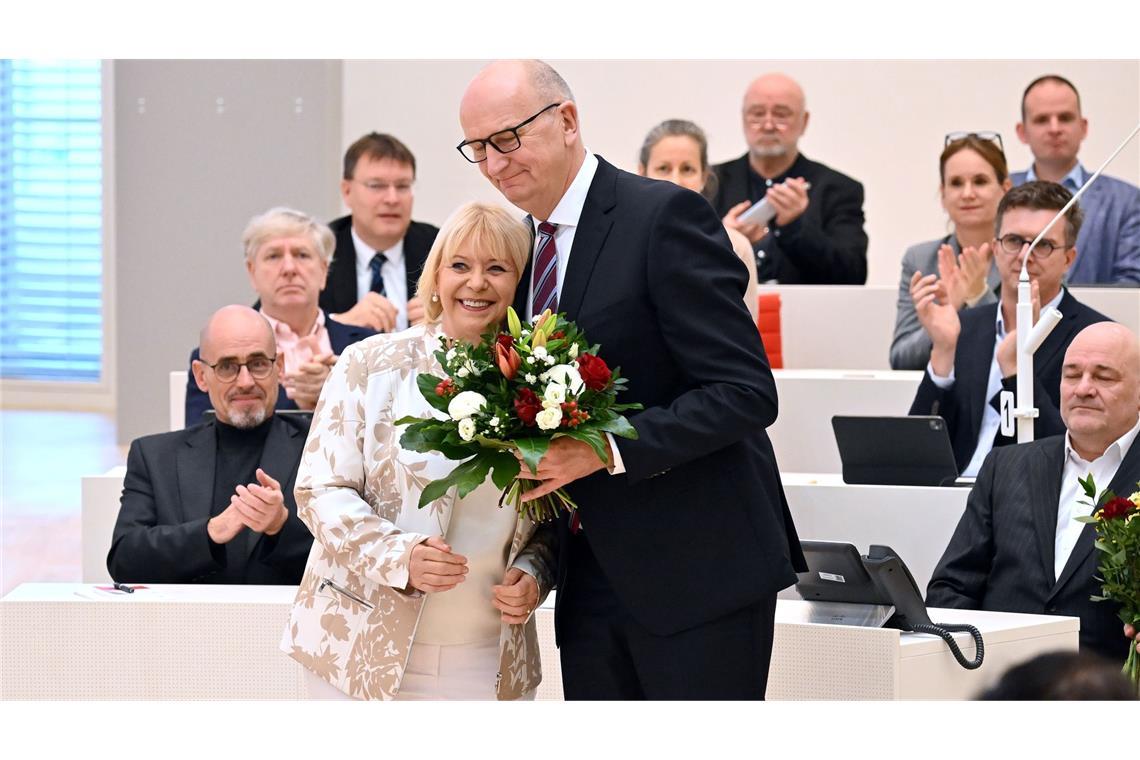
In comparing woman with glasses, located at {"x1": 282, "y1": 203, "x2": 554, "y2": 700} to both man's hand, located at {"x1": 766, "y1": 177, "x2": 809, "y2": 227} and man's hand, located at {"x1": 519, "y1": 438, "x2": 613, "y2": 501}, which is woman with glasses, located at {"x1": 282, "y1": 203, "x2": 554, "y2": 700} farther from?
man's hand, located at {"x1": 766, "y1": 177, "x2": 809, "y2": 227}

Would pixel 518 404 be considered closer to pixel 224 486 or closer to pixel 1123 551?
pixel 1123 551

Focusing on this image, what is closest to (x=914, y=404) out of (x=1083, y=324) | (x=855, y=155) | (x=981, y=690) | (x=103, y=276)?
(x=1083, y=324)

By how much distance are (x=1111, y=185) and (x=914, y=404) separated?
1.83 meters

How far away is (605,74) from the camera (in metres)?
8.97

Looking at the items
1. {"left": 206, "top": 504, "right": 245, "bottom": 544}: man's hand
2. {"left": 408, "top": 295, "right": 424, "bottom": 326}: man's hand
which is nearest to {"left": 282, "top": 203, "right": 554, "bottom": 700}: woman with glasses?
{"left": 206, "top": 504, "right": 245, "bottom": 544}: man's hand

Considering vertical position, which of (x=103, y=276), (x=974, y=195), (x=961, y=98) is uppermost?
(x=961, y=98)

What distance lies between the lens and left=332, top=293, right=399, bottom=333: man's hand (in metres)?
5.43

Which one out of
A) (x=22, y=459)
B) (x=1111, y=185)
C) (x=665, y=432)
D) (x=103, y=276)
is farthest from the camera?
(x=103, y=276)

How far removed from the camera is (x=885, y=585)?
2916 millimetres

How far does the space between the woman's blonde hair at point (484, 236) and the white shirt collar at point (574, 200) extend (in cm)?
9

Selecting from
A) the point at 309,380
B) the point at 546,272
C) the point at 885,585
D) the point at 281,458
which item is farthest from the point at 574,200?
the point at 309,380

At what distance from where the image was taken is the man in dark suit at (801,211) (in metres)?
6.12

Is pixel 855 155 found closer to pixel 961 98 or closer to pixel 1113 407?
pixel 961 98

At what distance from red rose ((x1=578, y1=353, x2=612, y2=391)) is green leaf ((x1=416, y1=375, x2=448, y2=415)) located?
A: 0.22 meters
